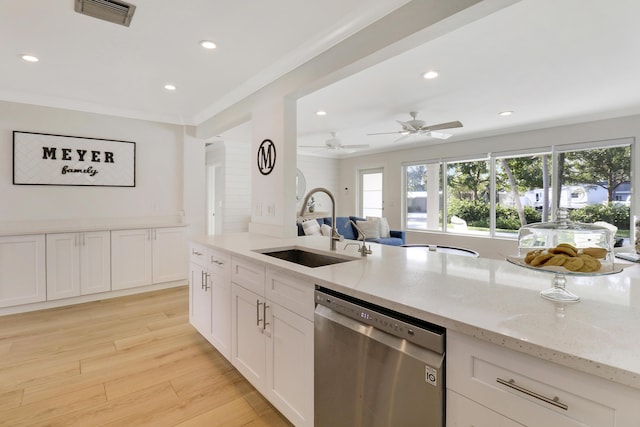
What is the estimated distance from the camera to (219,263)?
7.79ft

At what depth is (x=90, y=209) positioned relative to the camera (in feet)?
13.1

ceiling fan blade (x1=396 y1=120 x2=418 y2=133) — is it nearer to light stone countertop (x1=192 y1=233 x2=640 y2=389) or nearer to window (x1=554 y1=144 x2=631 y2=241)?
window (x1=554 y1=144 x2=631 y2=241)

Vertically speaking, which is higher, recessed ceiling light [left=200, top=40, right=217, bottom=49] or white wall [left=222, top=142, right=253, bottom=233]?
recessed ceiling light [left=200, top=40, right=217, bottom=49]

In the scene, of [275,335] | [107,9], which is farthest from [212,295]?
[107,9]

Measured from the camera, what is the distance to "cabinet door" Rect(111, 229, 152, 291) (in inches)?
154

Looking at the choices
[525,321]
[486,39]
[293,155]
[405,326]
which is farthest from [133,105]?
[525,321]

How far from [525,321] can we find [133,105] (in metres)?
4.55

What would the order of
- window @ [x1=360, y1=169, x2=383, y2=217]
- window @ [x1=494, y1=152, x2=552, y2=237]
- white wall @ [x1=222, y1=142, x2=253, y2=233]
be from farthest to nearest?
window @ [x1=360, y1=169, x2=383, y2=217], white wall @ [x1=222, y1=142, x2=253, y2=233], window @ [x1=494, y1=152, x2=552, y2=237]

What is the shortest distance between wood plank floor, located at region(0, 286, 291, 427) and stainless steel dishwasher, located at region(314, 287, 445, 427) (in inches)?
27.3

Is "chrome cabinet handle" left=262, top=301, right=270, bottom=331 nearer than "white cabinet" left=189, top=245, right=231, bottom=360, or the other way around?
"chrome cabinet handle" left=262, top=301, right=270, bottom=331

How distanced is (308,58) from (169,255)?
3242mm

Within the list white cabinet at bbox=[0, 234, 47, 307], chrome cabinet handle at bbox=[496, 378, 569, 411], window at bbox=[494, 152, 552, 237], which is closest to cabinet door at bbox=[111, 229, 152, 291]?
white cabinet at bbox=[0, 234, 47, 307]

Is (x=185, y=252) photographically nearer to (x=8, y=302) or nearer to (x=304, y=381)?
(x=8, y=302)

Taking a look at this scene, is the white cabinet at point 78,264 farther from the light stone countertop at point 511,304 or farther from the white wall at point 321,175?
the white wall at point 321,175
